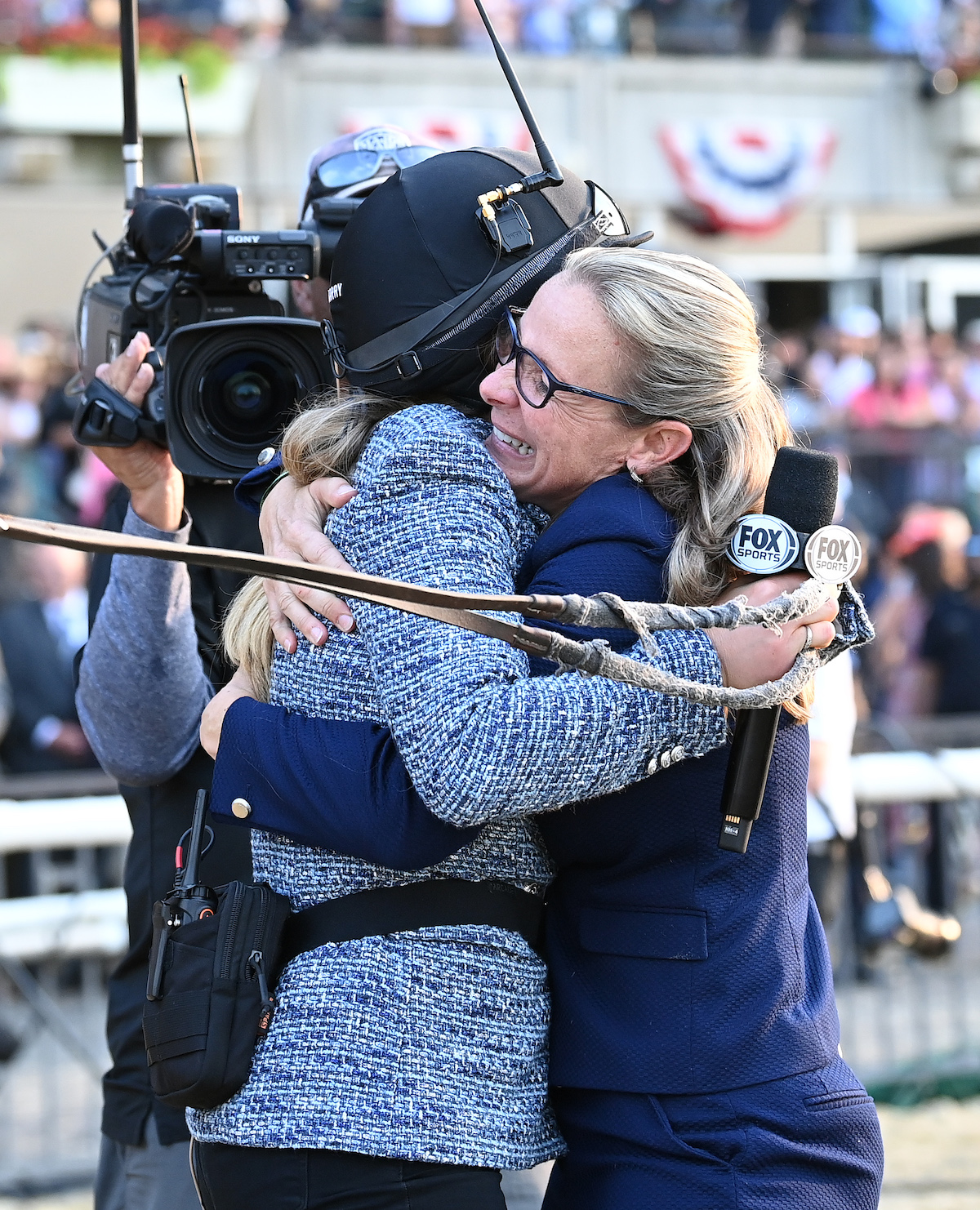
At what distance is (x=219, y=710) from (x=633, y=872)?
52 centimetres

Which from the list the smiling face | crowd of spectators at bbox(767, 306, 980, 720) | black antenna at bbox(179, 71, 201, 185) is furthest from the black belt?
crowd of spectators at bbox(767, 306, 980, 720)

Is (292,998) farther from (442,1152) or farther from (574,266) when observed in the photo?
(574,266)

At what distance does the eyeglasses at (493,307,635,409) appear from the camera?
1866 mm

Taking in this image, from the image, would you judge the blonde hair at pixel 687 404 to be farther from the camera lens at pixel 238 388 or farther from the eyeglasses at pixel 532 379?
the camera lens at pixel 238 388

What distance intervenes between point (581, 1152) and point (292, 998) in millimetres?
372

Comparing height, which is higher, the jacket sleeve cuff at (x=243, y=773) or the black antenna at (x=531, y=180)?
the black antenna at (x=531, y=180)

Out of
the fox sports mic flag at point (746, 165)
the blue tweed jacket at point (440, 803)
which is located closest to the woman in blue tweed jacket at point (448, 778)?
the blue tweed jacket at point (440, 803)

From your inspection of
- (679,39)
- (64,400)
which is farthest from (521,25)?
(64,400)

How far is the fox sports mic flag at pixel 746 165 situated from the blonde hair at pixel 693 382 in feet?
48.2

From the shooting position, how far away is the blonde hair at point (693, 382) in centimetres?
182

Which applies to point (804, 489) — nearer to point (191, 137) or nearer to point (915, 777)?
point (191, 137)

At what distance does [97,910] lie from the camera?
17.5 feet

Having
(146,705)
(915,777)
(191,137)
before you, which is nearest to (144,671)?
(146,705)

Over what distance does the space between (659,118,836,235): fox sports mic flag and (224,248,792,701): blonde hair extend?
48.2 ft
